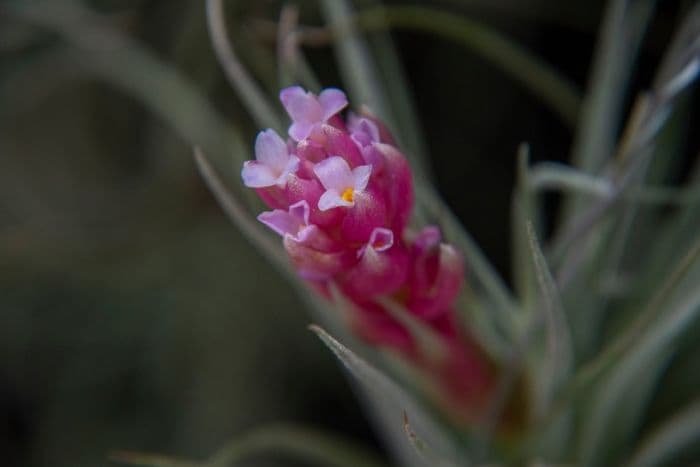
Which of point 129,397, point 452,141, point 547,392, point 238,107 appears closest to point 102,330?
point 129,397

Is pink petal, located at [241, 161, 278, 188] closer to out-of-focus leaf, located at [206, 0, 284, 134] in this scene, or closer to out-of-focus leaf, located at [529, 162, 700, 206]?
out-of-focus leaf, located at [206, 0, 284, 134]

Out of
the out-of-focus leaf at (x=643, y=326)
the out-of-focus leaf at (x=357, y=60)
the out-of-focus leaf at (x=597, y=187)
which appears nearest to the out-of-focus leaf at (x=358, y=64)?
the out-of-focus leaf at (x=357, y=60)

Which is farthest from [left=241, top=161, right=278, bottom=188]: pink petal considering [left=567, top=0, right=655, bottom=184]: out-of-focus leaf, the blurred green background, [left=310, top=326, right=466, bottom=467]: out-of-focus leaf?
the blurred green background

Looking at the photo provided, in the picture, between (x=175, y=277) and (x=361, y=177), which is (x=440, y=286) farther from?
(x=175, y=277)

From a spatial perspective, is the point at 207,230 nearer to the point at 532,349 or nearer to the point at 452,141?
the point at 452,141

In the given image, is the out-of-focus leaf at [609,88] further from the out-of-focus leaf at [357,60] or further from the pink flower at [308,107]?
the pink flower at [308,107]

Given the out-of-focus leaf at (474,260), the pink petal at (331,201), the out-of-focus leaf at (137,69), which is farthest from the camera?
the out-of-focus leaf at (137,69)
